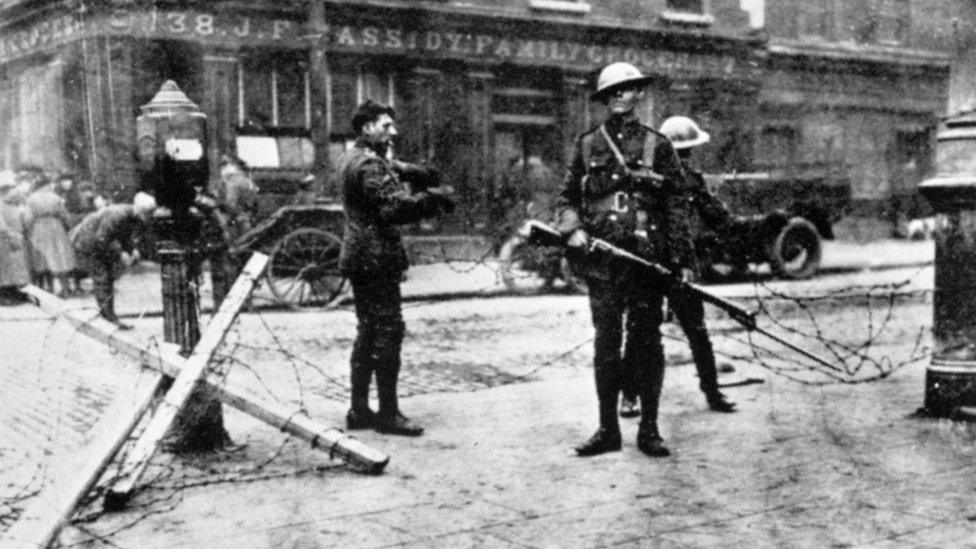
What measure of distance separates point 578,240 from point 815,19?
2272 centimetres

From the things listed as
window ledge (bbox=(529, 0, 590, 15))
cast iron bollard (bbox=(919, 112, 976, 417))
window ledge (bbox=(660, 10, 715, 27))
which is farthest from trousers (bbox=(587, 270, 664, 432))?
window ledge (bbox=(660, 10, 715, 27))

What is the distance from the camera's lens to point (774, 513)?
14.7 ft

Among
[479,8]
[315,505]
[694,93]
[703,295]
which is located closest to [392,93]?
[479,8]

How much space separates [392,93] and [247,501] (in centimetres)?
1646

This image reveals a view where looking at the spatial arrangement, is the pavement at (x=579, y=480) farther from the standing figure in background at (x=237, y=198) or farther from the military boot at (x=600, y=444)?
the standing figure in background at (x=237, y=198)

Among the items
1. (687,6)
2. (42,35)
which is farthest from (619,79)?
(687,6)

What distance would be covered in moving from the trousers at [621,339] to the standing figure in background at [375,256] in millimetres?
1112

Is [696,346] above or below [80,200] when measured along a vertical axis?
below

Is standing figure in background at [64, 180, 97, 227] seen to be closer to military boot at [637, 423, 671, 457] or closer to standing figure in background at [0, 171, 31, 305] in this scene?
standing figure in background at [0, 171, 31, 305]

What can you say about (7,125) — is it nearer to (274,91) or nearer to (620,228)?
(274,91)

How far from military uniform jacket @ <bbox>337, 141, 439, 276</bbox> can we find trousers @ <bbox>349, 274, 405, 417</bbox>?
0.29 feet

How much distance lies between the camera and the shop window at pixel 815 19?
25.5m

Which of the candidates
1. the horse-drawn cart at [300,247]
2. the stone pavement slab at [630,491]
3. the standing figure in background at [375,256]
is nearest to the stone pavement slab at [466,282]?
the horse-drawn cart at [300,247]

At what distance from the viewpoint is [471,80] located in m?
21.3
